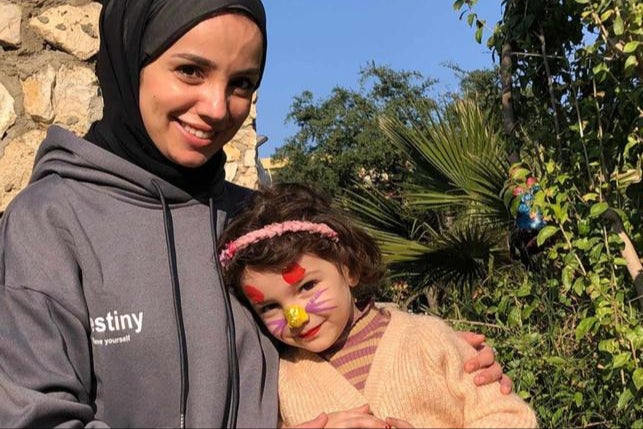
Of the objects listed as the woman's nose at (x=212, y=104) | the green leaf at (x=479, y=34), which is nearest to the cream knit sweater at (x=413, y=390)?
the woman's nose at (x=212, y=104)

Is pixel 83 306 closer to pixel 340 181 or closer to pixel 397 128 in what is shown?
pixel 397 128

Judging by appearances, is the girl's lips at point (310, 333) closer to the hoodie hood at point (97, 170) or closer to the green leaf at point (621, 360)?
the hoodie hood at point (97, 170)

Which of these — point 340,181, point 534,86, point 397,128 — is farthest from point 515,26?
point 340,181

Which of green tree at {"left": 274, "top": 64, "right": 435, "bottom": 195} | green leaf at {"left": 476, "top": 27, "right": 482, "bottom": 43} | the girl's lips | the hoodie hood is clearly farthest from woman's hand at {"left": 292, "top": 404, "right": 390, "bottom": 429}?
green tree at {"left": 274, "top": 64, "right": 435, "bottom": 195}

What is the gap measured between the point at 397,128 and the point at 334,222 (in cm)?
435

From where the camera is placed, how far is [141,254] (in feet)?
5.79

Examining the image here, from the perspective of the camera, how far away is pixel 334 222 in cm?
206

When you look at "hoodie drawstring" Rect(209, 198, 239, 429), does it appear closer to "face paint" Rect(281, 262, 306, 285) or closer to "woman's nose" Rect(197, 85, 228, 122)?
"face paint" Rect(281, 262, 306, 285)

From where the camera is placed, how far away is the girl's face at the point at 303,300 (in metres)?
1.91

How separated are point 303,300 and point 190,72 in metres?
0.55

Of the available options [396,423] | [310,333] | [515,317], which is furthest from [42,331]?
[515,317]

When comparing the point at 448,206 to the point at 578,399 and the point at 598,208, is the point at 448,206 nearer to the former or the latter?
the point at 578,399

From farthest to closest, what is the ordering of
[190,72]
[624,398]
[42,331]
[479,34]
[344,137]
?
[344,137] < [479,34] < [624,398] < [190,72] < [42,331]

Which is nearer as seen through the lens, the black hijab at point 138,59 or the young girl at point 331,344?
the black hijab at point 138,59
